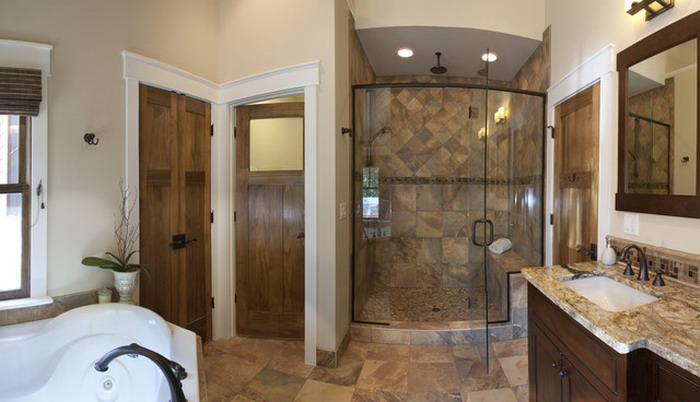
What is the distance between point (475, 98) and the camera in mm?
2875

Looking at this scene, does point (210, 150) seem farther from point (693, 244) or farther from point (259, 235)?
point (693, 244)

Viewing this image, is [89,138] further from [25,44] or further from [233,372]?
[233,372]

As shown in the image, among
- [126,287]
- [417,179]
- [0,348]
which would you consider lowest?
[0,348]

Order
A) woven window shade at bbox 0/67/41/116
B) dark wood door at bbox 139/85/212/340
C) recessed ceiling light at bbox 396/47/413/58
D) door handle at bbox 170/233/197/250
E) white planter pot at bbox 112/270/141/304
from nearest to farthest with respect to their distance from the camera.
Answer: woven window shade at bbox 0/67/41/116 → white planter pot at bbox 112/270/141/304 → dark wood door at bbox 139/85/212/340 → door handle at bbox 170/233/197/250 → recessed ceiling light at bbox 396/47/413/58

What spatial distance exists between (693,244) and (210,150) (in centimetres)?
303

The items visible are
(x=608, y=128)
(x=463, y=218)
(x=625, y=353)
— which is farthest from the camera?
(x=463, y=218)

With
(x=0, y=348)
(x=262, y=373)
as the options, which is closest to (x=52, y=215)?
(x=0, y=348)

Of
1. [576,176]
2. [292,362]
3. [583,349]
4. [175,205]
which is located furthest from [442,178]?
[175,205]

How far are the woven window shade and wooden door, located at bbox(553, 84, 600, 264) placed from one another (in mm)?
3301

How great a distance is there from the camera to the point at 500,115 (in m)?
2.90

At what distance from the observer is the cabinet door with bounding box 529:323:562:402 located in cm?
132

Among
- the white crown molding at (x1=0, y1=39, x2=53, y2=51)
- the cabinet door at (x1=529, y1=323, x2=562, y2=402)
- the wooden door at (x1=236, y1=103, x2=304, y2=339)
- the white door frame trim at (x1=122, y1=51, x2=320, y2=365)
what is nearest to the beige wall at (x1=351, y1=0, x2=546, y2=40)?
the white door frame trim at (x1=122, y1=51, x2=320, y2=365)

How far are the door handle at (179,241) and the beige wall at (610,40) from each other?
293 cm

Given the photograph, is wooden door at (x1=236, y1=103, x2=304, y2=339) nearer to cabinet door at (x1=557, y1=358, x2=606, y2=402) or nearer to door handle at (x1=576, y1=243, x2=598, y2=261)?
cabinet door at (x1=557, y1=358, x2=606, y2=402)
